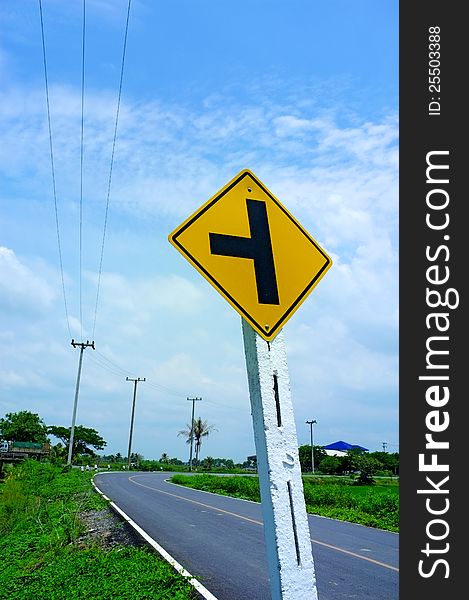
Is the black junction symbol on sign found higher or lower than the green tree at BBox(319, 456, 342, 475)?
higher

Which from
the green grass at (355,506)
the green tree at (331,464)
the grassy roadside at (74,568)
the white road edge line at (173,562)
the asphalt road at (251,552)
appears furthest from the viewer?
the green tree at (331,464)

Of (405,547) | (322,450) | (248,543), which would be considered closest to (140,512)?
(248,543)

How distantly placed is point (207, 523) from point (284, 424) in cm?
1280

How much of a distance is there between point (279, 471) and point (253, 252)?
42.8 inches

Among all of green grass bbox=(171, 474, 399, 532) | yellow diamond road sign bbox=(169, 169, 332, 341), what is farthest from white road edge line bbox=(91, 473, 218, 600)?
green grass bbox=(171, 474, 399, 532)

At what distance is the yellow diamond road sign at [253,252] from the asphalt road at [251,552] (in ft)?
16.9

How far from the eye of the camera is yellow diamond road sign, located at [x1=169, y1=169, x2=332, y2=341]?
288 cm

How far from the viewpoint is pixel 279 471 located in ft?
8.77


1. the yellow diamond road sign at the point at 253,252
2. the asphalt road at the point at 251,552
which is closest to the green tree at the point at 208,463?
the asphalt road at the point at 251,552

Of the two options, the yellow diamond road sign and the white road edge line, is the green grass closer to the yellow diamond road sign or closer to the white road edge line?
the white road edge line

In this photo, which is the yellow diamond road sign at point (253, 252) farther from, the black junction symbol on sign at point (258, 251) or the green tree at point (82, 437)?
the green tree at point (82, 437)

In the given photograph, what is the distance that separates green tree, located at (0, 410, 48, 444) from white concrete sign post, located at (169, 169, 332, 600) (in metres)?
70.7

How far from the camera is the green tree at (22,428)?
67.6 metres

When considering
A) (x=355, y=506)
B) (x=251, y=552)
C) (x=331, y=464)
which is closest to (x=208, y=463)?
(x=331, y=464)
